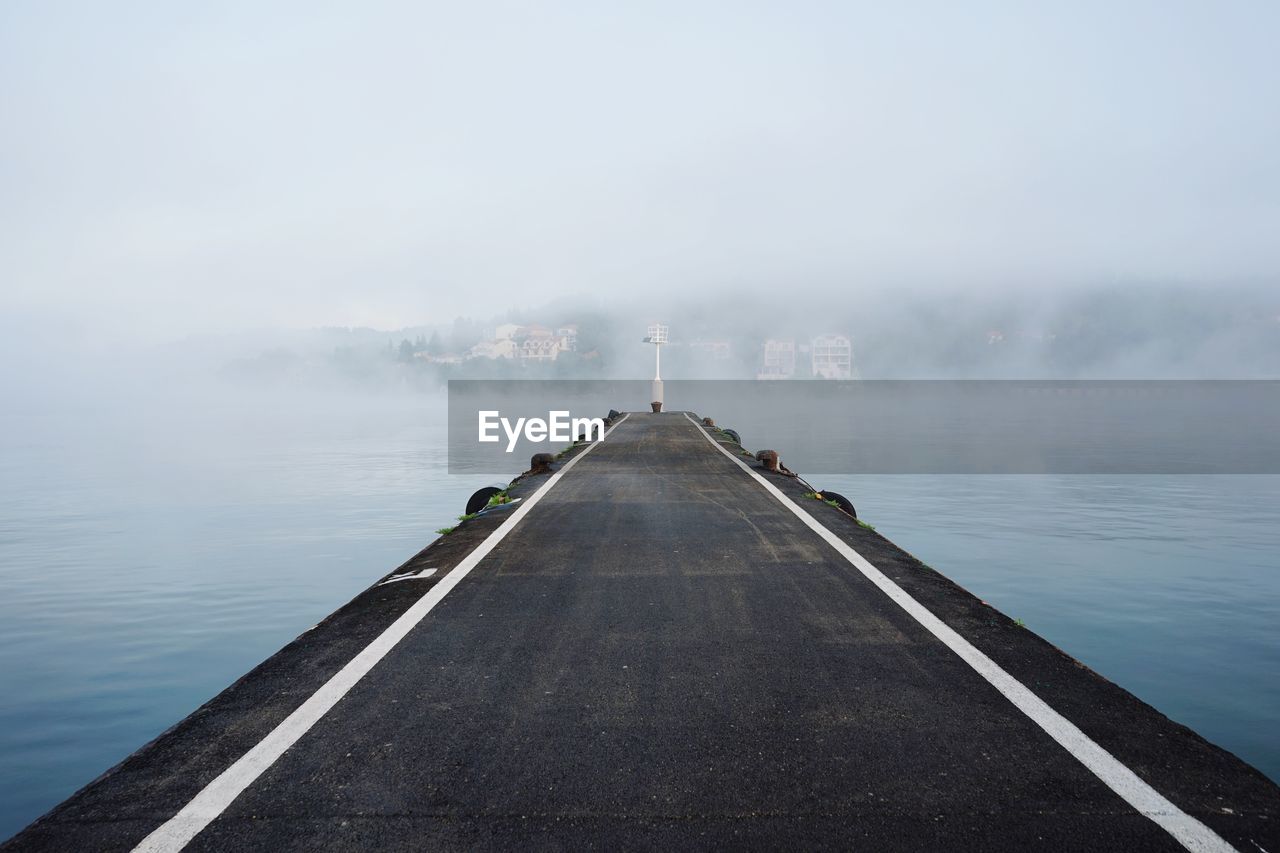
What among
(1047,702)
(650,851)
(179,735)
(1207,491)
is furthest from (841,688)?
(1207,491)

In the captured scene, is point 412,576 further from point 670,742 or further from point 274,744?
point 670,742

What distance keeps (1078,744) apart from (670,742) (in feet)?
7.04

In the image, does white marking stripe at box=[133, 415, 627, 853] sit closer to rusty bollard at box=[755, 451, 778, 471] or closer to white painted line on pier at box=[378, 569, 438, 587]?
white painted line on pier at box=[378, 569, 438, 587]

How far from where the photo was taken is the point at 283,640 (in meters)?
11.9

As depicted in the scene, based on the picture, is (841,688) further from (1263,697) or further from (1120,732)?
(1263,697)

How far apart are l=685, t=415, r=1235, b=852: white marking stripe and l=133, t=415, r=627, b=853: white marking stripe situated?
407cm

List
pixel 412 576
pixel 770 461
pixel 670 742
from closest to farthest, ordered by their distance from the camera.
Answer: pixel 670 742, pixel 412 576, pixel 770 461

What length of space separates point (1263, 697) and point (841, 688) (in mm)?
7093

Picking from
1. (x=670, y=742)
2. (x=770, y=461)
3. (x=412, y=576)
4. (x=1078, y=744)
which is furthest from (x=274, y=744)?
(x=770, y=461)

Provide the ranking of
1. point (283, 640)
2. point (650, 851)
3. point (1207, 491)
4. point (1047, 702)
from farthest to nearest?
point (1207, 491), point (283, 640), point (1047, 702), point (650, 851)

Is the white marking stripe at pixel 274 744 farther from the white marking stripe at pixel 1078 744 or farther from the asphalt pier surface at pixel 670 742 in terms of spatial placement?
the white marking stripe at pixel 1078 744

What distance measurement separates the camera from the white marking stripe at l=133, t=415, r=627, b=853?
3.37 m

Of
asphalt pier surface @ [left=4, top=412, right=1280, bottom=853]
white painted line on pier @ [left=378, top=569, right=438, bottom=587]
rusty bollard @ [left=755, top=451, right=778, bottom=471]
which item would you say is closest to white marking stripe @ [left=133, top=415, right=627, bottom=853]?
asphalt pier surface @ [left=4, top=412, right=1280, bottom=853]

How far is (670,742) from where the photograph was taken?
4.15 m
